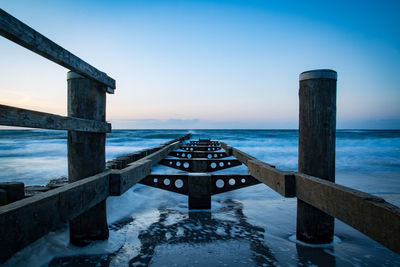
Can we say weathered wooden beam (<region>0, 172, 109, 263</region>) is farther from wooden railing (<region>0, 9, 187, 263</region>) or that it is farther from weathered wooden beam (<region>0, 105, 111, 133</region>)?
weathered wooden beam (<region>0, 105, 111, 133</region>)

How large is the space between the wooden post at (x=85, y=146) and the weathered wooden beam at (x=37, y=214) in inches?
34.5

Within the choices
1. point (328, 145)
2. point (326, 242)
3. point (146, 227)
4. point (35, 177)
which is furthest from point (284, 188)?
point (35, 177)

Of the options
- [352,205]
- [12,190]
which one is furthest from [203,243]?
[12,190]

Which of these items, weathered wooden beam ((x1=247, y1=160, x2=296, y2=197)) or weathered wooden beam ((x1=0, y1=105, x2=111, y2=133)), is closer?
weathered wooden beam ((x1=0, y1=105, x2=111, y2=133))

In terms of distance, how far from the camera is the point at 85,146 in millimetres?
2779

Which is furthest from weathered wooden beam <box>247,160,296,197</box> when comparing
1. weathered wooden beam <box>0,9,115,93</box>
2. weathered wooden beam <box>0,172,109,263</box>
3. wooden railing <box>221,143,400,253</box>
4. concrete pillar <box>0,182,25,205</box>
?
concrete pillar <box>0,182,25,205</box>

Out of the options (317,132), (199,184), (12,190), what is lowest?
(199,184)

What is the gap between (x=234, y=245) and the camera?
335cm

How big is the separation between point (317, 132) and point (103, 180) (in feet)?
7.56

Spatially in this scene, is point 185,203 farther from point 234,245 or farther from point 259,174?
point 259,174

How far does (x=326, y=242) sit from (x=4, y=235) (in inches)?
121

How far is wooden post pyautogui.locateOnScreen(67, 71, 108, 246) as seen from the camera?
2740mm

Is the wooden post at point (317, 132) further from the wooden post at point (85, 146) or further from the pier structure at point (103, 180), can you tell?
the wooden post at point (85, 146)

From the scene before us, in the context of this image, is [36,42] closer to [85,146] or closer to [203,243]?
[85,146]
